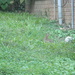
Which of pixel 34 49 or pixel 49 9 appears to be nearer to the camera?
pixel 34 49

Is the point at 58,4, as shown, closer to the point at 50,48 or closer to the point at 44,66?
the point at 50,48

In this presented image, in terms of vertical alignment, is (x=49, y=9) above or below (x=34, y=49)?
above

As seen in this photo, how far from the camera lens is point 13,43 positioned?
21.5 feet

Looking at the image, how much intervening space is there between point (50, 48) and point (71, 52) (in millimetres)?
487

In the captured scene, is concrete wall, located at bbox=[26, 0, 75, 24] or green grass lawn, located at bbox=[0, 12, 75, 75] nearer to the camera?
green grass lawn, located at bbox=[0, 12, 75, 75]

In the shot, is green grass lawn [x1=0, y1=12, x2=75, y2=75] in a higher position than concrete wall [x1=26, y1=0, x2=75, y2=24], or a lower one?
lower

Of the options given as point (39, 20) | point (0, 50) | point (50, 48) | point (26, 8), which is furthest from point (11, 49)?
point (26, 8)

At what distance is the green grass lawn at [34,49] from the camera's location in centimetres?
498

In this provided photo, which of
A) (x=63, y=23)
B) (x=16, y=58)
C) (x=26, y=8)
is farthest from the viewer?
(x=26, y=8)

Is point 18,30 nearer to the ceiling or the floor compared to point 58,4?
nearer to the floor

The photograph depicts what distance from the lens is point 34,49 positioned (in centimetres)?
633

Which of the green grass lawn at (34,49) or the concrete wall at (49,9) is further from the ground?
the concrete wall at (49,9)

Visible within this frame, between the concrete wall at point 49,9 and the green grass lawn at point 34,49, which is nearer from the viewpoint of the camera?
the green grass lawn at point 34,49

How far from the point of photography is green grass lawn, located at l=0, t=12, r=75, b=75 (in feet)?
16.3
